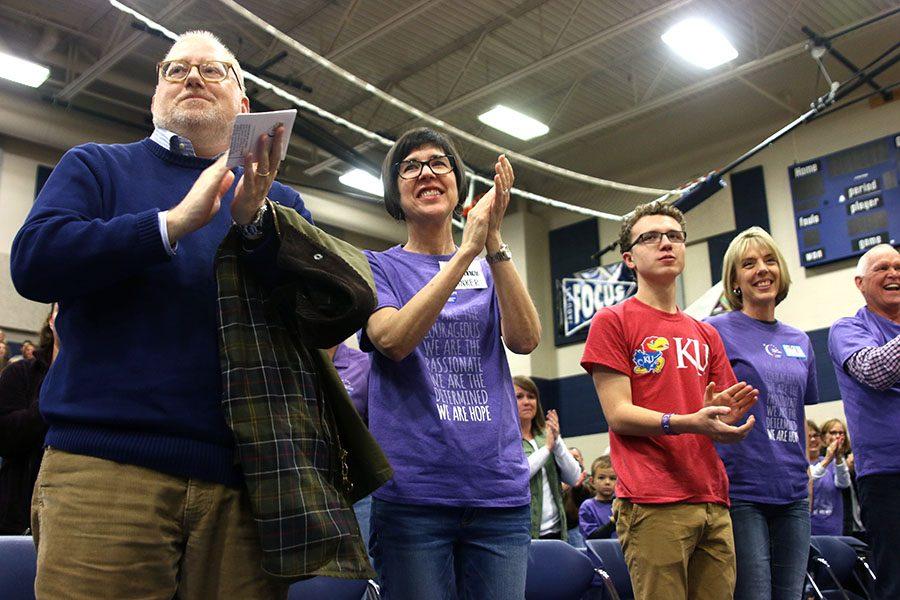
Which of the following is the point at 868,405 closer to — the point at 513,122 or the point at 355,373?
the point at 355,373

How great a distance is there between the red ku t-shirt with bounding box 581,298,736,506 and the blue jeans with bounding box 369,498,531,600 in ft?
2.16

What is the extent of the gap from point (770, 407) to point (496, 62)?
23.6 feet

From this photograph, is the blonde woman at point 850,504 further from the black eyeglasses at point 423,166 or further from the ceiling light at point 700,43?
the black eyeglasses at point 423,166

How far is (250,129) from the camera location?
1365mm

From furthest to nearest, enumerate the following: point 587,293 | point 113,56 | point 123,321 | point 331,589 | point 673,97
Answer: point 587,293 → point 673,97 → point 113,56 → point 331,589 → point 123,321

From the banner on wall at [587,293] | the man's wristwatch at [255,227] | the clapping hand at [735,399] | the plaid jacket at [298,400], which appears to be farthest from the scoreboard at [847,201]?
the man's wristwatch at [255,227]

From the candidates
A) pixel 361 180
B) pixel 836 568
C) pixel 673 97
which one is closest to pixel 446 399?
pixel 836 568

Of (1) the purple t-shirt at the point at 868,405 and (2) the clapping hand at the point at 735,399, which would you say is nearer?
(2) the clapping hand at the point at 735,399

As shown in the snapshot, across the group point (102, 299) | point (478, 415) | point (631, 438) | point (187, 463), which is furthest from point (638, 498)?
point (102, 299)

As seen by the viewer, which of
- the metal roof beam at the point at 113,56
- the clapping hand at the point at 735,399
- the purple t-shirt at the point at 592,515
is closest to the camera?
the clapping hand at the point at 735,399

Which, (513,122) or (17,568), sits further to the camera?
(513,122)

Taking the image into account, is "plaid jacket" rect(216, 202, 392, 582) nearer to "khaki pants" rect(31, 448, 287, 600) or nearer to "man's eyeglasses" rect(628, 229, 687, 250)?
"khaki pants" rect(31, 448, 287, 600)

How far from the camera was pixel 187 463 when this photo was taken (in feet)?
4.44

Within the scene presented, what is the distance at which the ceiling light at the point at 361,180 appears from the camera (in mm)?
10164
